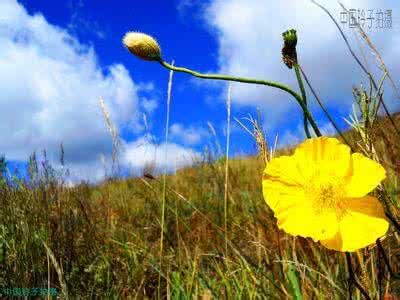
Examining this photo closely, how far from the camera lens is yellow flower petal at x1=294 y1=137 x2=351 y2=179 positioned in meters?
0.80

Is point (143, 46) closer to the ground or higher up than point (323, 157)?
higher up

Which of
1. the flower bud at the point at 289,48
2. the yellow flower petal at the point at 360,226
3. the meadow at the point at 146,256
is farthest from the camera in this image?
the meadow at the point at 146,256

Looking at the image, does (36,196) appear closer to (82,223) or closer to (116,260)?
(82,223)

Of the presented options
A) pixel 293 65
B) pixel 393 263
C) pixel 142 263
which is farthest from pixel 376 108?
pixel 142 263

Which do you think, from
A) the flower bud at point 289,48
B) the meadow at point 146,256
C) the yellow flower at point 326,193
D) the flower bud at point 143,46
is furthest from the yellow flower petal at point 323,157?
the meadow at point 146,256

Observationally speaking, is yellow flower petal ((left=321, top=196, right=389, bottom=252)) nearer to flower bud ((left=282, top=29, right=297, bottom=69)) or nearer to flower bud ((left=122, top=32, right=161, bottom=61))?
flower bud ((left=282, top=29, right=297, bottom=69))

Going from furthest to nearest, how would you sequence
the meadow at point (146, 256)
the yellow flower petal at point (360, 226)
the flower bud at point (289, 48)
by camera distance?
the meadow at point (146, 256), the flower bud at point (289, 48), the yellow flower petal at point (360, 226)

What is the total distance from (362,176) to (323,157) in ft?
0.25

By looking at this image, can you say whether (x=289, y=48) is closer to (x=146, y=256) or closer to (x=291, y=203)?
(x=291, y=203)

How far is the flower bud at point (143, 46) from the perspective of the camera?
0.89 m

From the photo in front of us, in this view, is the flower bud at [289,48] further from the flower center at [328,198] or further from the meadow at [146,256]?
the meadow at [146,256]

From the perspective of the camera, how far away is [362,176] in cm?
78

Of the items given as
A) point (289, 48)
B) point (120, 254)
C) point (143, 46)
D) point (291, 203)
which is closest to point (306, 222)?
point (291, 203)

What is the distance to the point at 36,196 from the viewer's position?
2498 millimetres
